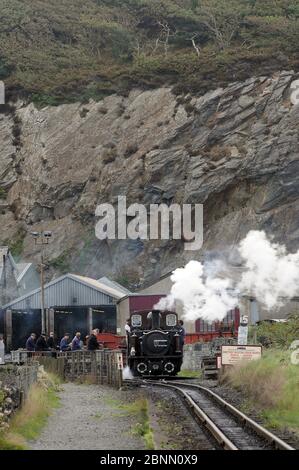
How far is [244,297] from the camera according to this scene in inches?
2248

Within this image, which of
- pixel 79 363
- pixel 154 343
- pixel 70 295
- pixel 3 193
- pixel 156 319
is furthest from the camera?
pixel 3 193

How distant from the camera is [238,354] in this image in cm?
3186

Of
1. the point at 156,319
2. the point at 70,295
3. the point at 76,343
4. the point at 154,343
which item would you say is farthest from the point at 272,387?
the point at 70,295

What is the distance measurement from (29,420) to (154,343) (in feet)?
63.5

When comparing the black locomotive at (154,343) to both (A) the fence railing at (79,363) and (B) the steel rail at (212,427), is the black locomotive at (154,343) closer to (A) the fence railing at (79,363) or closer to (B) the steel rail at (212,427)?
(A) the fence railing at (79,363)

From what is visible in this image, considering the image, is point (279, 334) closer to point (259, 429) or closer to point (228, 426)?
point (228, 426)

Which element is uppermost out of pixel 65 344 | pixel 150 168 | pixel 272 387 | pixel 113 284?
pixel 150 168

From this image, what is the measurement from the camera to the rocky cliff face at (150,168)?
7575 cm

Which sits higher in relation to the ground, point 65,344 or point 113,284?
point 113,284

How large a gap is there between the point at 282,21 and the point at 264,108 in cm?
2263

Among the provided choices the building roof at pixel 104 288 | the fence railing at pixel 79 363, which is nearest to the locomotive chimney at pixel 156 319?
the fence railing at pixel 79 363

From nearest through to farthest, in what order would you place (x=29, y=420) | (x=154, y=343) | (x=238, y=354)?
(x=29, y=420)
(x=238, y=354)
(x=154, y=343)

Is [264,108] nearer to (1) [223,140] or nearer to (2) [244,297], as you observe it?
(1) [223,140]

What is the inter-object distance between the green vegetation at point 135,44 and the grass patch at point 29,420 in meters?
65.3
